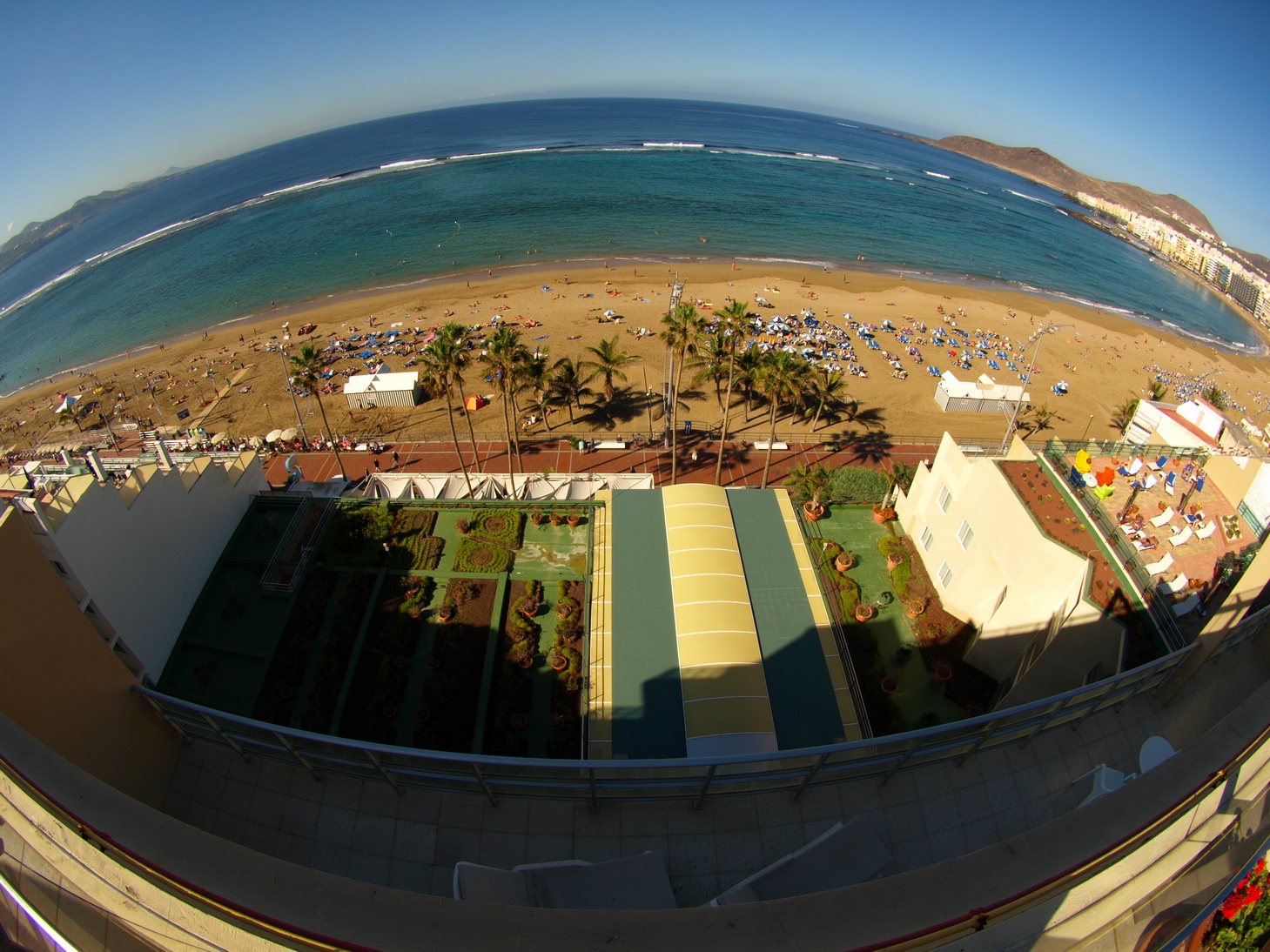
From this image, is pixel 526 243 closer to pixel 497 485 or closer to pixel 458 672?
pixel 497 485

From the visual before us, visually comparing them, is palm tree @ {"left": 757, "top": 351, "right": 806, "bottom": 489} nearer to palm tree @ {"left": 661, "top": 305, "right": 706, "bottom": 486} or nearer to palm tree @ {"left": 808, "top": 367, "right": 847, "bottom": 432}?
palm tree @ {"left": 808, "top": 367, "right": 847, "bottom": 432}

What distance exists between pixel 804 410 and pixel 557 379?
25264mm

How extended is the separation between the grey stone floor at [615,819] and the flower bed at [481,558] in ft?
47.8

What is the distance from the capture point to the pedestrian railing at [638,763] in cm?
1016

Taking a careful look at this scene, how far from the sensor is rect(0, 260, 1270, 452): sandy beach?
186ft

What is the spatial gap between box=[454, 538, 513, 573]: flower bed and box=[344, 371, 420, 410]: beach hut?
121 feet

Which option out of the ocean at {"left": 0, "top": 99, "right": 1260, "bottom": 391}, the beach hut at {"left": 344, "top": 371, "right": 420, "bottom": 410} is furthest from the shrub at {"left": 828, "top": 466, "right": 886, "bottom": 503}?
the ocean at {"left": 0, "top": 99, "right": 1260, "bottom": 391}

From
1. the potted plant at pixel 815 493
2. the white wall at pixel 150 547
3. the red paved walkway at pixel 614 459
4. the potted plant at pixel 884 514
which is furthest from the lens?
the red paved walkway at pixel 614 459

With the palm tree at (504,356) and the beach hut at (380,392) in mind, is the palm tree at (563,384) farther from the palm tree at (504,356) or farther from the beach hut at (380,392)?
the beach hut at (380,392)

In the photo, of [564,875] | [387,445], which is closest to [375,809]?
[564,875]

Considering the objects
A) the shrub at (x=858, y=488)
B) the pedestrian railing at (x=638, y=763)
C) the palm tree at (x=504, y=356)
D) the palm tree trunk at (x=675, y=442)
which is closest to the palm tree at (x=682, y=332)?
the palm tree trunk at (x=675, y=442)

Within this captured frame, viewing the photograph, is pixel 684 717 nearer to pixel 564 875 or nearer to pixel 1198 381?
pixel 564 875

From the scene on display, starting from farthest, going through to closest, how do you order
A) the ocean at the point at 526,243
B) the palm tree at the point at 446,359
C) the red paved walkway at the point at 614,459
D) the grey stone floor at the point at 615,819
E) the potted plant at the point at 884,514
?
1. the ocean at the point at 526,243
2. the red paved walkway at the point at 614,459
3. the palm tree at the point at 446,359
4. the potted plant at the point at 884,514
5. the grey stone floor at the point at 615,819

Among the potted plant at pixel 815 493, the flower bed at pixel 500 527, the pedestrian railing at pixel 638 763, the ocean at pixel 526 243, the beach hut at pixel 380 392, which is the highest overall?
the ocean at pixel 526 243
